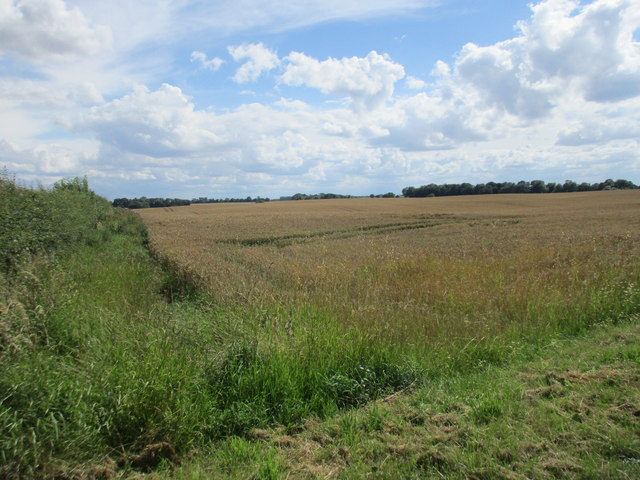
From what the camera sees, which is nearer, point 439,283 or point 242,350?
point 242,350

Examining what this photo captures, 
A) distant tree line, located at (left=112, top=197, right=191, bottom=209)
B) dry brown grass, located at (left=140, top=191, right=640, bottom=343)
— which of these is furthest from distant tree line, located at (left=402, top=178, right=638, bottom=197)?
dry brown grass, located at (left=140, top=191, right=640, bottom=343)

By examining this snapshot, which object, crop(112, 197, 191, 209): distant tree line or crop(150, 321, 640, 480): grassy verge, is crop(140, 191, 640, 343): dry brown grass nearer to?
crop(150, 321, 640, 480): grassy verge

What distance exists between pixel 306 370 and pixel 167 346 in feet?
5.22

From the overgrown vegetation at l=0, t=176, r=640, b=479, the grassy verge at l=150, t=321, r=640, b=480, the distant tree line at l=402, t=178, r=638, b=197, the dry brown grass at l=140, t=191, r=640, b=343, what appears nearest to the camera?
the grassy verge at l=150, t=321, r=640, b=480

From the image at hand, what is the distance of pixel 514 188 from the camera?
80.8 metres

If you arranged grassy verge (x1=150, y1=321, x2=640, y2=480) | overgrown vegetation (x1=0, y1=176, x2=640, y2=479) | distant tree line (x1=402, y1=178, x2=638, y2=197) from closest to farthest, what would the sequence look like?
grassy verge (x1=150, y1=321, x2=640, y2=480), overgrown vegetation (x1=0, y1=176, x2=640, y2=479), distant tree line (x1=402, y1=178, x2=638, y2=197)

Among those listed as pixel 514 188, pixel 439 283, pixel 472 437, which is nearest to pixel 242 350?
pixel 472 437

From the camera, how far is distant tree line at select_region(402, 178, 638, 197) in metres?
75.9

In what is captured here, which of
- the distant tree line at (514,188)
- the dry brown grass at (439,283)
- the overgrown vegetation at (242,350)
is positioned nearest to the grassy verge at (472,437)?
the overgrown vegetation at (242,350)

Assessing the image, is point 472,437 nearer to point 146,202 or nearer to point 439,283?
point 439,283

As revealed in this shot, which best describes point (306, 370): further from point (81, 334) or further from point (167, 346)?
point (81, 334)

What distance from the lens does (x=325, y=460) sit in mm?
3166

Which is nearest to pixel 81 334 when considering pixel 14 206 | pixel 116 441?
pixel 116 441

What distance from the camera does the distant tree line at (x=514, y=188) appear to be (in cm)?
7586
